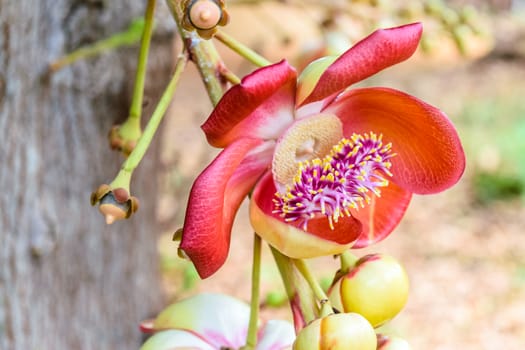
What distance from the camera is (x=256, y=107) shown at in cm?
47

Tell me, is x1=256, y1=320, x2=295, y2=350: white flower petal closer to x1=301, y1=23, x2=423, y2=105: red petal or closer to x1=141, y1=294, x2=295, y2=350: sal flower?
x1=141, y1=294, x2=295, y2=350: sal flower

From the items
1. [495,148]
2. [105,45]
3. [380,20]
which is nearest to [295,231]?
[105,45]

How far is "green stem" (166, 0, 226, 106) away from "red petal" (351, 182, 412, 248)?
142mm

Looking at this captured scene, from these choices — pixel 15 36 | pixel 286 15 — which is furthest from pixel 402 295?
pixel 286 15

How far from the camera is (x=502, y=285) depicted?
102 inches

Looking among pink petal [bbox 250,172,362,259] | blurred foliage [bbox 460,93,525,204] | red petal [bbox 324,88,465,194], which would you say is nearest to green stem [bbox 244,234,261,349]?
pink petal [bbox 250,172,362,259]

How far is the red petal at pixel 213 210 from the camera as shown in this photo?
46cm

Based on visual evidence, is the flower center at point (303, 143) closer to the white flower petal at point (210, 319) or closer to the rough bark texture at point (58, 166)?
the white flower petal at point (210, 319)

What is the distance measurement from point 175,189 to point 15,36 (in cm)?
135

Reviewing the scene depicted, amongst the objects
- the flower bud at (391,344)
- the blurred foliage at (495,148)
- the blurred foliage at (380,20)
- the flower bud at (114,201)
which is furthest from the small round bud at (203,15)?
the blurred foliage at (495,148)

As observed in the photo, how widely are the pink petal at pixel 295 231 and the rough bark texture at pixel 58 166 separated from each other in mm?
481

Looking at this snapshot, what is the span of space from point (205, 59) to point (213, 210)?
0.41 ft

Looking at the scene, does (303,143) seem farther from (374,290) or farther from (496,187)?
(496,187)

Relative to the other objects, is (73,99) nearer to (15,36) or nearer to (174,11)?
(15,36)
